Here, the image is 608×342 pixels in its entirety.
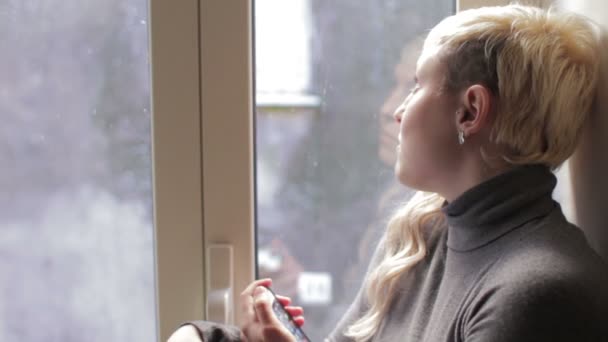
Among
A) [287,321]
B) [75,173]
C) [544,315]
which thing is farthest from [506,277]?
[75,173]

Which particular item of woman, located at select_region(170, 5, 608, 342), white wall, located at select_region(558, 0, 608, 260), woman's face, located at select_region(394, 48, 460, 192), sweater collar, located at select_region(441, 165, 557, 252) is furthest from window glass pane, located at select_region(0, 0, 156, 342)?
white wall, located at select_region(558, 0, 608, 260)

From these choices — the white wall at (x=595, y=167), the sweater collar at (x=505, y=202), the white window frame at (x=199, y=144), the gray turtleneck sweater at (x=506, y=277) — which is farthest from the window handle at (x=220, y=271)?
the white wall at (x=595, y=167)

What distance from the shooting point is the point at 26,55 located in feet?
4.03

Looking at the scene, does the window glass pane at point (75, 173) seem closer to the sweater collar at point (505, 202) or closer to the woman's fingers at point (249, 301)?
the woman's fingers at point (249, 301)

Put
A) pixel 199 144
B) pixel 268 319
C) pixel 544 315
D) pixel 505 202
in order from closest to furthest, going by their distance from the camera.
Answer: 1. pixel 544 315
2. pixel 505 202
3. pixel 268 319
4. pixel 199 144

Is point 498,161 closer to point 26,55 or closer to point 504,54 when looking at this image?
point 504,54

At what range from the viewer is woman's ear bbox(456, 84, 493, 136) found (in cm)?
92

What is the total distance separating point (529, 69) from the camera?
0.92 meters

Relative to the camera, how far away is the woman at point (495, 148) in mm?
865

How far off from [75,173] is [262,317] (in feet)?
1.53

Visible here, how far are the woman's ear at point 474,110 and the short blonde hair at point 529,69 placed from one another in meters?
0.01

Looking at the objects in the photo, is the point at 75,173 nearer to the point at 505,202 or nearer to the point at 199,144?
the point at 199,144

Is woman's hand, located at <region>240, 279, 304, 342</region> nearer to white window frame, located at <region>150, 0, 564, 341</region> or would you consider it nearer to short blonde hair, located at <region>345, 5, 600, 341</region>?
white window frame, located at <region>150, 0, 564, 341</region>

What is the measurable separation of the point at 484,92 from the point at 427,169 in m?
0.14
